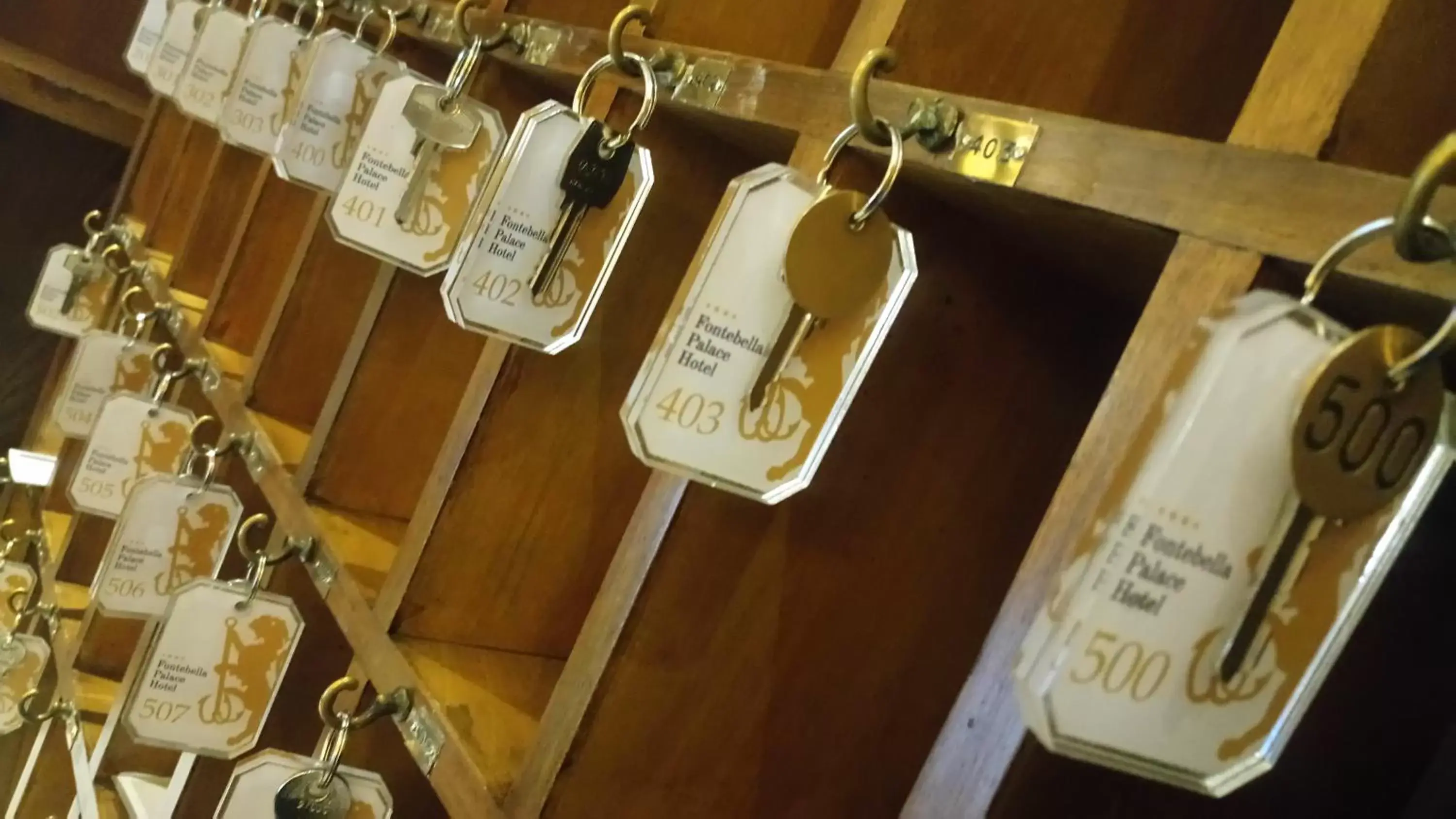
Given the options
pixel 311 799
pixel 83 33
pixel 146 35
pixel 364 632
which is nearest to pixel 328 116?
pixel 364 632

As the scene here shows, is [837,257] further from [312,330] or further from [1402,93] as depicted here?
[312,330]

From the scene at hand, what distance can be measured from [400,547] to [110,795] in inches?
29.9

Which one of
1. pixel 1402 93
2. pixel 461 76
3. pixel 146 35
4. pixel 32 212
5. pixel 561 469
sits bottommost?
pixel 32 212

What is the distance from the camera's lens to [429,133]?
772 mm

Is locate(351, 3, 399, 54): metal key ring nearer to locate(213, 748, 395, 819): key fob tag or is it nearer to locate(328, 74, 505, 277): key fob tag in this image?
locate(328, 74, 505, 277): key fob tag

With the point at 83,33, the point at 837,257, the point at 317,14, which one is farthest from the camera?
the point at 83,33

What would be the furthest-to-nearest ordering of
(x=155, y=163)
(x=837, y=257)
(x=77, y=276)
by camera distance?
(x=155, y=163) < (x=77, y=276) < (x=837, y=257)

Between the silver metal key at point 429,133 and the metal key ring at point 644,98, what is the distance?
126mm

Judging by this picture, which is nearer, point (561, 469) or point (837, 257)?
point (837, 257)

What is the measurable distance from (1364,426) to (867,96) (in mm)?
261

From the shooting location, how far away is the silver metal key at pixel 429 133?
0.77 m

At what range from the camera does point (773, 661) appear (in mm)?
588

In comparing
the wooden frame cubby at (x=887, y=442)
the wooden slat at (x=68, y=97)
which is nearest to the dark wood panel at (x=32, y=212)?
the wooden slat at (x=68, y=97)

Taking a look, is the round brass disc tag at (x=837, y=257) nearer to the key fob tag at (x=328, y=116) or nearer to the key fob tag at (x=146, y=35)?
the key fob tag at (x=328, y=116)
